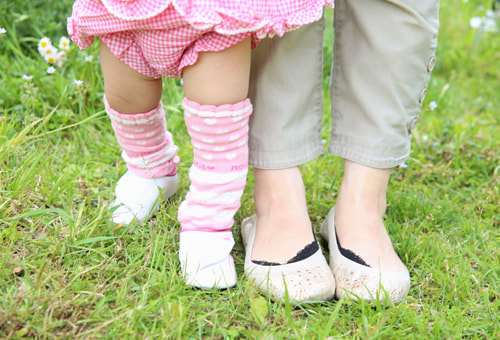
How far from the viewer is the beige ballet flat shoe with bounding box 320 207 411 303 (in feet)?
3.66

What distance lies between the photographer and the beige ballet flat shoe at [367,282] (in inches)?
43.9

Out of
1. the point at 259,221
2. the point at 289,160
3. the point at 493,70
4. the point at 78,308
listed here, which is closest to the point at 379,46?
the point at 289,160

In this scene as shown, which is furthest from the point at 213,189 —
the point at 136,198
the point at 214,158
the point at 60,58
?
the point at 60,58

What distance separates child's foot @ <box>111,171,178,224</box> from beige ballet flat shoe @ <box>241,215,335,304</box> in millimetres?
342

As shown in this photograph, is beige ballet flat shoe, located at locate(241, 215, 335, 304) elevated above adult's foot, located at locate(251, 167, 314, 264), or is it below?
below

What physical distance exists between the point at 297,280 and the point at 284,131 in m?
0.36

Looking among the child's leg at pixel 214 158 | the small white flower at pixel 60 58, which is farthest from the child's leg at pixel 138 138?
the small white flower at pixel 60 58

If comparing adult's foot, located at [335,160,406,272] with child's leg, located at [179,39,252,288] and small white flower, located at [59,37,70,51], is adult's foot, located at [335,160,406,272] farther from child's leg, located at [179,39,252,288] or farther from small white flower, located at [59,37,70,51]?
small white flower, located at [59,37,70,51]

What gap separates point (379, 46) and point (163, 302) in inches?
30.1

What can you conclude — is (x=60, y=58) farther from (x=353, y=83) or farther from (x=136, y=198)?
(x=353, y=83)

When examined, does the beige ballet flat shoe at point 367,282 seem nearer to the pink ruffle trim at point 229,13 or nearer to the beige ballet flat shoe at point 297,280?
the beige ballet flat shoe at point 297,280

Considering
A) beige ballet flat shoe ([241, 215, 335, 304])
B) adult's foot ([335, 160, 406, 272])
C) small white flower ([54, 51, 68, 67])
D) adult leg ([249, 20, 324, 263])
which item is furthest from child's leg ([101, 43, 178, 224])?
small white flower ([54, 51, 68, 67])

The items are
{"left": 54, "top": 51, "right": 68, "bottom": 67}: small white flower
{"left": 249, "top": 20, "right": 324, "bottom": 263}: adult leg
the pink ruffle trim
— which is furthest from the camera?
{"left": 54, "top": 51, "right": 68, "bottom": 67}: small white flower

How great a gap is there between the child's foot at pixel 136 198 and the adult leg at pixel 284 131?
0.31 m
